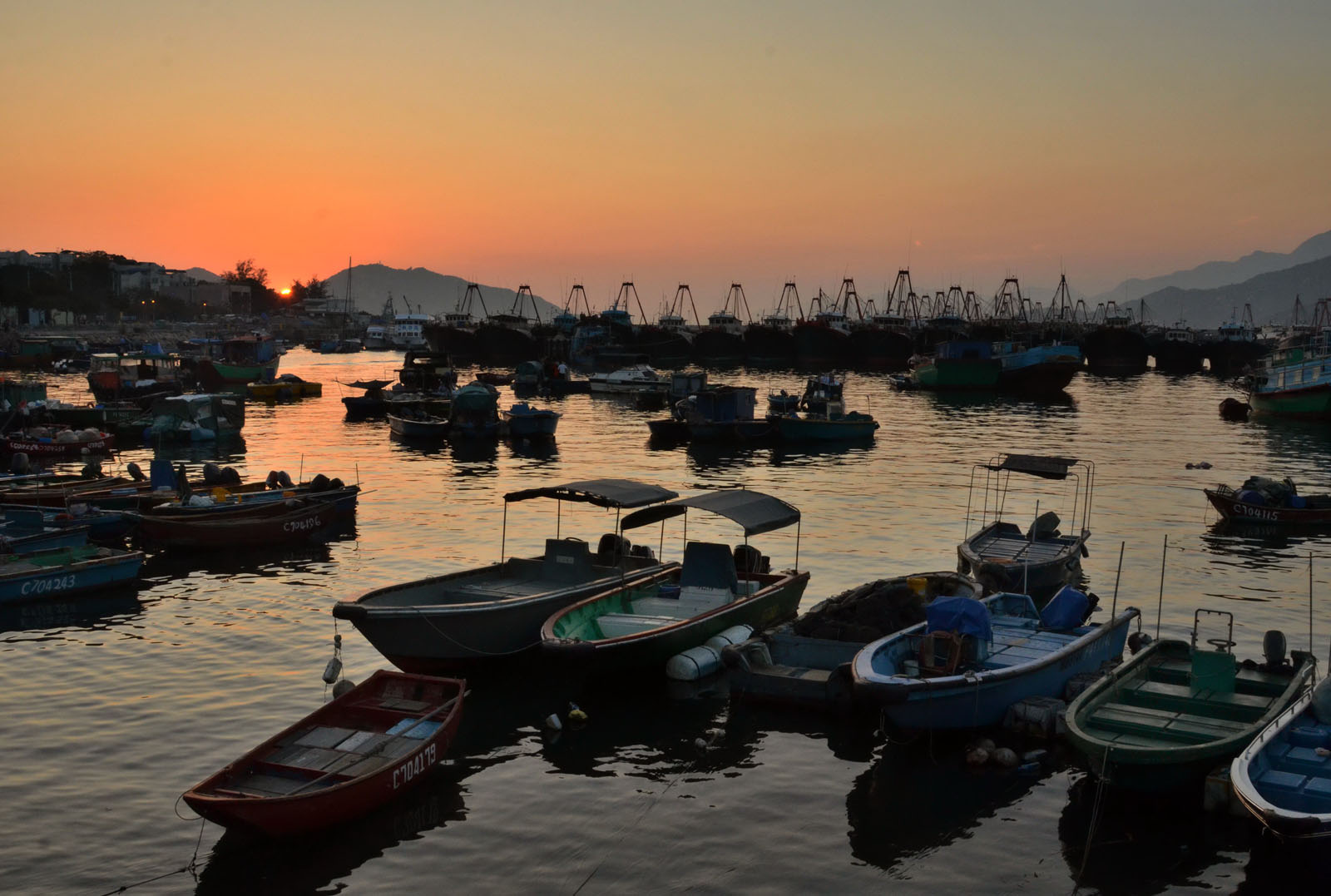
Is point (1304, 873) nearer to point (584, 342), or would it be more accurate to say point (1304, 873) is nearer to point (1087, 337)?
point (584, 342)

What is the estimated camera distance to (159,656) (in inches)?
769

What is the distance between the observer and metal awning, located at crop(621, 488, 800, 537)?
822 inches

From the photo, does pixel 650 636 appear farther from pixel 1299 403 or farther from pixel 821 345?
pixel 821 345

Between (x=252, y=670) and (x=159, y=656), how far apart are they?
1959mm

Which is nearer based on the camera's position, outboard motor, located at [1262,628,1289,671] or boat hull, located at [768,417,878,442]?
outboard motor, located at [1262,628,1289,671]

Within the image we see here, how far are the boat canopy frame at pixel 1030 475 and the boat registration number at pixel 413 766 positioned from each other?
16.3 m

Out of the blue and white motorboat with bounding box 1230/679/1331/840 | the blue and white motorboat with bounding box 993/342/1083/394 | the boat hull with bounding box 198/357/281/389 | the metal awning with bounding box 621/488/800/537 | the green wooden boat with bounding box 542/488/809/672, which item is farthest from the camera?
the blue and white motorboat with bounding box 993/342/1083/394

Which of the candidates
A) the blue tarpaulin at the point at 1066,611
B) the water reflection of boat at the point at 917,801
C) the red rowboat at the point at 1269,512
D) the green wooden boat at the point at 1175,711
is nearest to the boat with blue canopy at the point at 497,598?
the water reflection of boat at the point at 917,801

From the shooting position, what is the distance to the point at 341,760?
1341 cm

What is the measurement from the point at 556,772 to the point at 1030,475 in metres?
28.4

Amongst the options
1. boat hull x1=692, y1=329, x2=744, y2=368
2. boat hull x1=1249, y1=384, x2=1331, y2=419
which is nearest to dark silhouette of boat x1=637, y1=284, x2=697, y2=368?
boat hull x1=692, y1=329, x2=744, y2=368

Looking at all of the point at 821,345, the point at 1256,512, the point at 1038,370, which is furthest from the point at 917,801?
the point at 821,345

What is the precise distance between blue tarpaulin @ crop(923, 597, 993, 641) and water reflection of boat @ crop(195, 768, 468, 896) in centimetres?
706

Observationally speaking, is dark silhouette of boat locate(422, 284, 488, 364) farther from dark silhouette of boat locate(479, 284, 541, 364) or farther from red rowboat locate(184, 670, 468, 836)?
red rowboat locate(184, 670, 468, 836)
